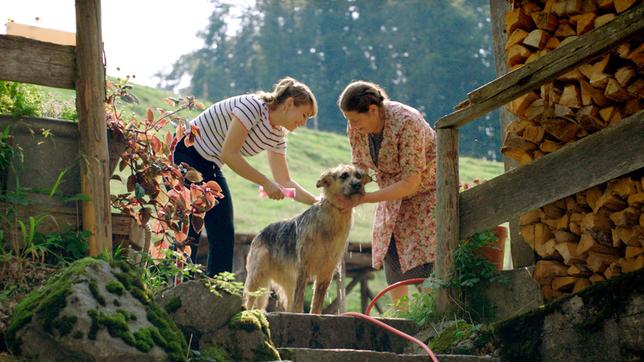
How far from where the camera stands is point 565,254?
5625 mm

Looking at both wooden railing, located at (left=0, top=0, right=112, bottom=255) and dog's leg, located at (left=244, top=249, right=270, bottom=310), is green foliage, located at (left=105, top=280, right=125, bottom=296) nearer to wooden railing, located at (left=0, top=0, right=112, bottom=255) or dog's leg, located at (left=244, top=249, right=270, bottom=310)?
wooden railing, located at (left=0, top=0, right=112, bottom=255)

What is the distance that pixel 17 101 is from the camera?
5762 mm

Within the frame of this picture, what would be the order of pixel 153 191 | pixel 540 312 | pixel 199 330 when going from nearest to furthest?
pixel 199 330 < pixel 540 312 < pixel 153 191

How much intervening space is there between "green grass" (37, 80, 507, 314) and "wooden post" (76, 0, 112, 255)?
16.6 meters

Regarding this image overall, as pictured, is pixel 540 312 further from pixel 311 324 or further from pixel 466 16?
pixel 466 16

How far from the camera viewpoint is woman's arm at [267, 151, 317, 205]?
7.85 metres

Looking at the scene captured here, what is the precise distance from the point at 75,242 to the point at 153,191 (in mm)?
633

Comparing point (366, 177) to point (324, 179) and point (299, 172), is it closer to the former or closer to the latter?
point (324, 179)

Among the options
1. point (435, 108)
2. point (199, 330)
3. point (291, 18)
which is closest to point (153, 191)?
point (199, 330)

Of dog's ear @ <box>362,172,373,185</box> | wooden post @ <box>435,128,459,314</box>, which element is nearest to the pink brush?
dog's ear @ <box>362,172,373,185</box>

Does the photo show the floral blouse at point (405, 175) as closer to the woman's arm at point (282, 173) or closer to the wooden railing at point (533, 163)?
the woman's arm at point (282, 173)

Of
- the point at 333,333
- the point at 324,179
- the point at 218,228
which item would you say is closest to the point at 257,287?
the point at 324,179

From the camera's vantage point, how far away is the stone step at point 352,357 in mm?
5367

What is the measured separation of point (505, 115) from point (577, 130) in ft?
4.65
